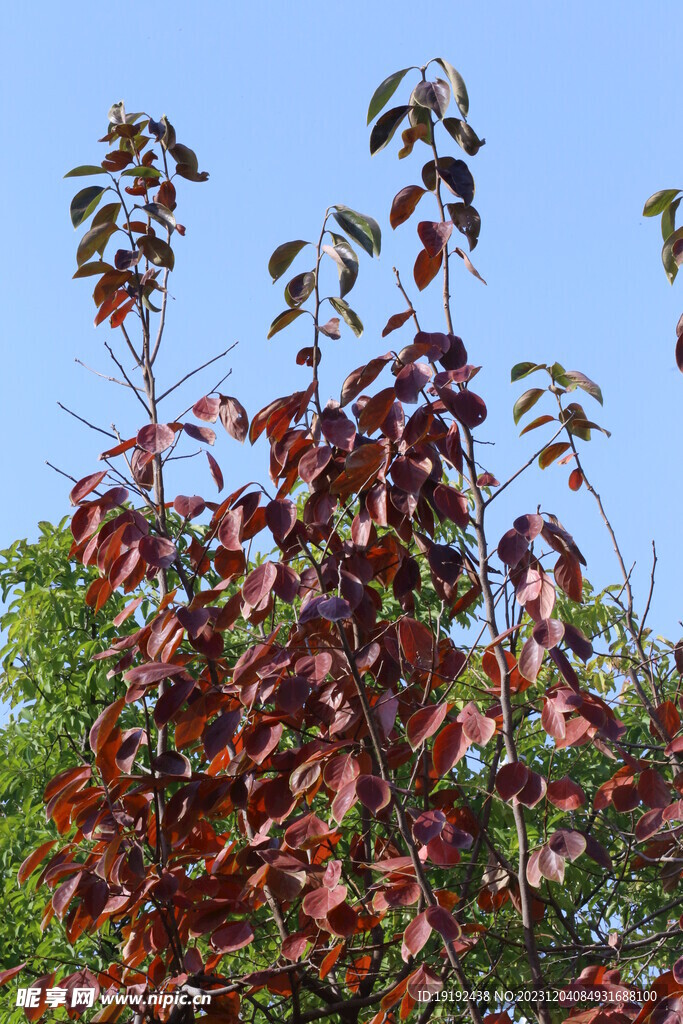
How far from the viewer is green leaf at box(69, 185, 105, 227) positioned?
2242mm

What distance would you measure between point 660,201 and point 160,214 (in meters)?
1.04

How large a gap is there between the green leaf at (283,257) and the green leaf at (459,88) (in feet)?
1.34

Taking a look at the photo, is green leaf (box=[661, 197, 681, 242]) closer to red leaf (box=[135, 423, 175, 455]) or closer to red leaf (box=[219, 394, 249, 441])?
red leaf (box=[219, 394, 249, 441])

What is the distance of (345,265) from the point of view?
75.4 inches

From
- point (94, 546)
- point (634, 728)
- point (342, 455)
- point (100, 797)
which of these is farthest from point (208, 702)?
point (634, 728)

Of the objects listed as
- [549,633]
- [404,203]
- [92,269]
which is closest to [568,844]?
[549,633]

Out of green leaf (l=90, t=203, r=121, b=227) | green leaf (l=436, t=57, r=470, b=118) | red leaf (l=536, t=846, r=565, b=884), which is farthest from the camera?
green leaf (l=90, t=203, r=121, b=227)

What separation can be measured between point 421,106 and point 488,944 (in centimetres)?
201

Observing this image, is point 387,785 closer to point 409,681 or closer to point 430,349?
point 409,681

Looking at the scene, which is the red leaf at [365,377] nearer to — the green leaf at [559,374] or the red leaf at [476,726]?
the green leaf at [559,374]

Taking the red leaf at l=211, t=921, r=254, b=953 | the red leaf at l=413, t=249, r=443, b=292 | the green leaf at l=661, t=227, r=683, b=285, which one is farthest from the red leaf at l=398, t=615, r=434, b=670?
the green leaf at l=661, t=227, r=683, b=285

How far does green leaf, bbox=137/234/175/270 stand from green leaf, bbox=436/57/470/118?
27.6 inches

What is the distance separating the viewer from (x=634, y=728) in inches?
124

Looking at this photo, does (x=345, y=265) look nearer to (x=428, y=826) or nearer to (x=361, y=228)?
(x=361, y=228)
